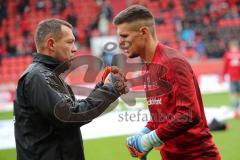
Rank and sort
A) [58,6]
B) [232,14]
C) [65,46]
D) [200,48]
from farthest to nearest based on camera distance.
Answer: [232,14]
[58,6]
[200,48]
[65,46]

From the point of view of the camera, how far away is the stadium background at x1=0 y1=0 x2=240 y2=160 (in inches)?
830

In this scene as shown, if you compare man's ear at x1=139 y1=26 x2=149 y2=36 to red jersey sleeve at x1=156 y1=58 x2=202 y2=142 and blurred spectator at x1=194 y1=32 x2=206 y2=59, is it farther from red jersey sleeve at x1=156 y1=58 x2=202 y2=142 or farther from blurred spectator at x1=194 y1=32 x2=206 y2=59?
blurred spectator at x1=194 y1=32 x2=206 y2=59

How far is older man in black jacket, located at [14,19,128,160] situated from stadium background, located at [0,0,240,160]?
14.4m

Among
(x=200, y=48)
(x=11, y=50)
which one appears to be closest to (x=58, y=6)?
(x=11, y=50)

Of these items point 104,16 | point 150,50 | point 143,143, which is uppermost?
point 104,16

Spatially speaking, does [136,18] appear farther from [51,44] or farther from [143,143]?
[143,143]

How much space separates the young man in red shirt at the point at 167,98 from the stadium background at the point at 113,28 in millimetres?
14166

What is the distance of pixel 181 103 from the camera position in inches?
140

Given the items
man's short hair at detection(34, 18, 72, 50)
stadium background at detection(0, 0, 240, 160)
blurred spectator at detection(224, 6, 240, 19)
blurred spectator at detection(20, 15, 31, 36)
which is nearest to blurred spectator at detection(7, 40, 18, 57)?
stadium background at detection(0, 0, 240, 160)

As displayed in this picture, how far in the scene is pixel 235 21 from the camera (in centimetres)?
2512

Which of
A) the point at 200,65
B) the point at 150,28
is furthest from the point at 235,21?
the point at 150,28

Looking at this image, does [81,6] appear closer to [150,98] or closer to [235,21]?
[235,21]

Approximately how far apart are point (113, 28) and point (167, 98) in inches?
784

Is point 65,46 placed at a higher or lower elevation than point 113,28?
lower
